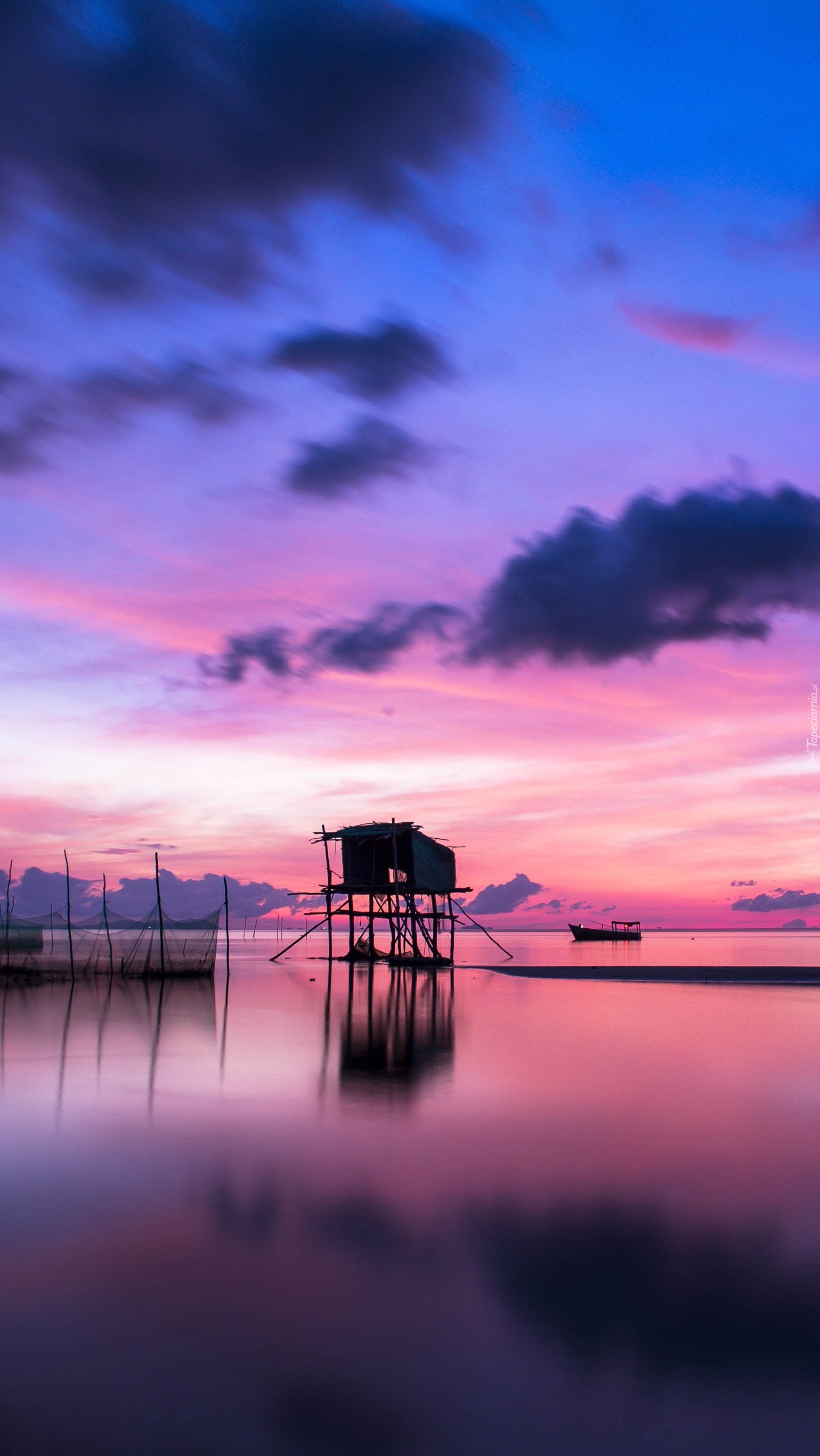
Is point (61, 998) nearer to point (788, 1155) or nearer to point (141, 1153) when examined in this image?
point (141, 1153)

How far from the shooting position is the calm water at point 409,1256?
7.31 metres

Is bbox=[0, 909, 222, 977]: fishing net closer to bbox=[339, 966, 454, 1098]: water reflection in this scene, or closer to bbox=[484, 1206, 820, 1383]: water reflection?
bbox=[339, 966, 454, 1098]: water reflection

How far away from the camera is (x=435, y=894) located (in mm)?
67312

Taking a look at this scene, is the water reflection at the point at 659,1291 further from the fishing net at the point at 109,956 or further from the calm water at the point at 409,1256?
the fishing net at the point at 109,956

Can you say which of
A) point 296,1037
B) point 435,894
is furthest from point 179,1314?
point 435,894

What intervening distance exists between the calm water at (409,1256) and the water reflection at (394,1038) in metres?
0.34

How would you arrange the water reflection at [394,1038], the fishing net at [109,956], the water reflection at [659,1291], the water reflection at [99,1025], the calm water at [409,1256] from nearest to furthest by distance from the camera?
the calm water at [409,1256] → the water reflection at [659,1291] → the water reflection at [394,1038] → the water reflection at [99,1025] → the fishing net at [109,956]

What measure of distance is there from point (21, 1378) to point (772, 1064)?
71.8 feet

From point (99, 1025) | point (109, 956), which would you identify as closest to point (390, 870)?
point (109, 956)

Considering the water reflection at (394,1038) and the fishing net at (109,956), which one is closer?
the water reflection at (394,1038)

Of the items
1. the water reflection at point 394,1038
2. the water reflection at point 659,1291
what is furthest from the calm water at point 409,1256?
the water reflection at point 394,1038

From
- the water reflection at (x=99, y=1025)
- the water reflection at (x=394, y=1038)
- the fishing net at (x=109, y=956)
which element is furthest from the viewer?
the fishing net at (x=109, y=956)

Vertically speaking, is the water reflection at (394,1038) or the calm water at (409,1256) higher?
the calm water at (409,1256)

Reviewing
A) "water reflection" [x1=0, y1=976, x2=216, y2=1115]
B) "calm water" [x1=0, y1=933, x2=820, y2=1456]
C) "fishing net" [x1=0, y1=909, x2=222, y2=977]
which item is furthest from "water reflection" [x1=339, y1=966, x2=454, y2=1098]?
Answer: "fishing net" [x1=0, y1=909, x2=222, y2=977]
